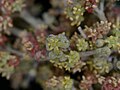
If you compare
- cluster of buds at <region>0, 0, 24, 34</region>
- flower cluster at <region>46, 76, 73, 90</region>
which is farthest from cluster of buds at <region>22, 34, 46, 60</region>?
cluster of buds at <region>0, 0, 24, 34</region>

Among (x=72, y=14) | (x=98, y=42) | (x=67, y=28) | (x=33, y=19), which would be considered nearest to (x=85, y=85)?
(x=98, y=42)

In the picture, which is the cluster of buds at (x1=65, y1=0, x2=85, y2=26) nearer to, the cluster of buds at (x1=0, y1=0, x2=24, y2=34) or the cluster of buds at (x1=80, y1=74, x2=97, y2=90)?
the cluster of buds at (x1=80, y1=74, x2=97, y2=90)

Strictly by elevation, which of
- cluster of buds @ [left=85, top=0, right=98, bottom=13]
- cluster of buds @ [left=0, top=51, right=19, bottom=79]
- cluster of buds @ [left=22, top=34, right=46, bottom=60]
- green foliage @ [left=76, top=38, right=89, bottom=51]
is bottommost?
cluster of buds @ [left=0, top=51, right=19, bottom=79]

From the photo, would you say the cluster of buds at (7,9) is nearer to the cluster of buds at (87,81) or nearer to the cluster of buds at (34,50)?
the cluster of buds at (34,50)

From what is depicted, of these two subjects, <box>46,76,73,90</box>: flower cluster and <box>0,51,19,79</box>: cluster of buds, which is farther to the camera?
<box>0,51,19,79</box>: cluster of buds

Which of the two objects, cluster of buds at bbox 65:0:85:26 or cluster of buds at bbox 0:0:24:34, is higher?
cluster of buds at bbox 65:0:85:26

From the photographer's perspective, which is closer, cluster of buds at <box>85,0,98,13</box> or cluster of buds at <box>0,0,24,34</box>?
cluster of buds at <box>85,0,98,13</box>

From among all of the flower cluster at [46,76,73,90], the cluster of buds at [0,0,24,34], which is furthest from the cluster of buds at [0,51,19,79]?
the flower cluster at [46,76,73,90]

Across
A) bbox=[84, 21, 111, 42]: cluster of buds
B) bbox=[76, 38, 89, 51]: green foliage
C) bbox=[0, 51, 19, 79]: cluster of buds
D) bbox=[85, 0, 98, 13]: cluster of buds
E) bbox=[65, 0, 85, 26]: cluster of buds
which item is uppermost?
bbox=[85, 0, 98, 13]: cluster of buds

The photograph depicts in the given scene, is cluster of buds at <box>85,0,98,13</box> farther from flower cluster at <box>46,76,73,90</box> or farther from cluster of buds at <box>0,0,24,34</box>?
cluster of buds at <box>0,0,24,34</box>

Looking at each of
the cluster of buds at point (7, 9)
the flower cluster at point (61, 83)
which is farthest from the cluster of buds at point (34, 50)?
the cluster of buds at point (7, 9)

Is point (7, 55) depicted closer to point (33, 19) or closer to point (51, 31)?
point (51, 31)
